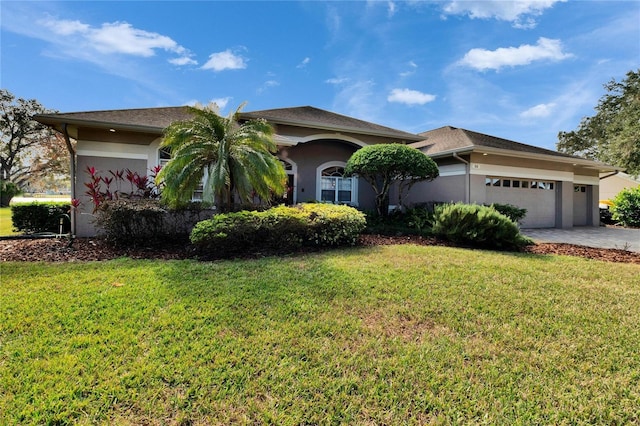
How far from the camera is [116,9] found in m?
8.09

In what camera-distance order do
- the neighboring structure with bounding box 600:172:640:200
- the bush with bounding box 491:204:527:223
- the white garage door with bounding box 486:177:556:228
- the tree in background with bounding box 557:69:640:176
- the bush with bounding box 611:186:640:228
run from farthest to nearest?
the neighboring structure with bounding box 600:172:640:200 → the tree in background with bounding box 557:69:640:176 → the bush with bounding box 611:186:640:228 → the white garage door with bounding box 486:177:556:228 → the bush with bounding box 491:204:527:223

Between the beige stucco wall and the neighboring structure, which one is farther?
the neighboring structure

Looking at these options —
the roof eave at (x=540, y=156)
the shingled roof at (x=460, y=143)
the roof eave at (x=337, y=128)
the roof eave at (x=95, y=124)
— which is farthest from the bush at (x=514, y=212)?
the roof eave at (x=95, y=124)

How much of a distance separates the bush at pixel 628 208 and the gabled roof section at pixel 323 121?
1392 cm

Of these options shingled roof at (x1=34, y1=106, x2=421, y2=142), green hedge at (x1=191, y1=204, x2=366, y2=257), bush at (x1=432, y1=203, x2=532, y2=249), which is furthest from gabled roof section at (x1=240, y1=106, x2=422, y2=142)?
bush at (x1=432, y1=203, x2=532, y2=249)

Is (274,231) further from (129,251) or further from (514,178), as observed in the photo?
(514,178)

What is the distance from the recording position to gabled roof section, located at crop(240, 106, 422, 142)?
1216 centimetres

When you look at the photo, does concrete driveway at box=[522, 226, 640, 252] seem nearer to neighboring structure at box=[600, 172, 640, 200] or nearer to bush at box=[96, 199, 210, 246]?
bush at box=[96, 199, 210, 246]

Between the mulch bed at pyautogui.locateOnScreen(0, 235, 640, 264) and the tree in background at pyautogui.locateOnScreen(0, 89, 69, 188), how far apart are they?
81.1ft

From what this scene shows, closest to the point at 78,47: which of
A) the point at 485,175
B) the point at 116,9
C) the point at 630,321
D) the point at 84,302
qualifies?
the point at 116,9

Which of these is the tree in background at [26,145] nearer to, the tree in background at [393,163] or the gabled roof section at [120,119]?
the gabled roof section at [120,119]

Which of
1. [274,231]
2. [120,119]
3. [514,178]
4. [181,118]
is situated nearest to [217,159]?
[274,231]

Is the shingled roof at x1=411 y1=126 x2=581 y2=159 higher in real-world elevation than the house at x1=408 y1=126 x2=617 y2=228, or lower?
higher

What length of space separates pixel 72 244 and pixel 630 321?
1099 cm
